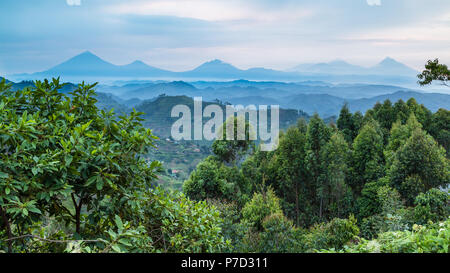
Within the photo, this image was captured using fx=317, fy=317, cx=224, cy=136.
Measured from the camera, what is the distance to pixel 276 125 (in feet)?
54.0

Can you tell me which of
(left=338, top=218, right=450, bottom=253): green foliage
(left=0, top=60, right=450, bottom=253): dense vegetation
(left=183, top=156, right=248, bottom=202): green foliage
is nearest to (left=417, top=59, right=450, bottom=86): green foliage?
A: (left=0, top=60, right=450, bottom=253): dense vegetation

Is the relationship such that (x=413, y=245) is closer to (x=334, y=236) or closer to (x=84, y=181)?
(x=84, y=181)

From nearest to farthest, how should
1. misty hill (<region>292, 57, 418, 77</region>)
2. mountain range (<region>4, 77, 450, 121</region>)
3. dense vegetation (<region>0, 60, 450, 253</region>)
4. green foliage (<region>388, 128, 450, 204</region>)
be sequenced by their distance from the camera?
dense vegetation (<region>0, 60, 450, 253</region>), misty hill (<region>292, 57, 418, 77</region>), mountain range (<region>4, 77, 450, 121</region>), green foliage (<region>388, 128, 450, 204</region>)

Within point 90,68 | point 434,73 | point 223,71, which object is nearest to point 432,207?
point 434,73

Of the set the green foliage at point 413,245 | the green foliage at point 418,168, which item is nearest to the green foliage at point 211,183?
the green foliage at point 418,168

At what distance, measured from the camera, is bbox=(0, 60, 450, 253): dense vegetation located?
182 cm

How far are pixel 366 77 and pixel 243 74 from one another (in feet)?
11.5

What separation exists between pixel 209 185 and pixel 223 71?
5302 millimetres

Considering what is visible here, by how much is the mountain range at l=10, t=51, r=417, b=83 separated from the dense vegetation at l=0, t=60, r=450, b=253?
4.13 ft

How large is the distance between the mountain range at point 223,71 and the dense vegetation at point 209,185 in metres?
1.26

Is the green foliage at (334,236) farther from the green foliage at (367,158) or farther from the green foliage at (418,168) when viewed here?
the green foliage at (367,158)

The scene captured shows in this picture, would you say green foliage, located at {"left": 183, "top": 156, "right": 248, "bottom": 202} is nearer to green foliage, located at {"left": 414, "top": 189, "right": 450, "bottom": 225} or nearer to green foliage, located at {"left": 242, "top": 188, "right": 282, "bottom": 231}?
green foliage, located at {"left": 242, "top": 188, "right": 282, "bottom": 231}
